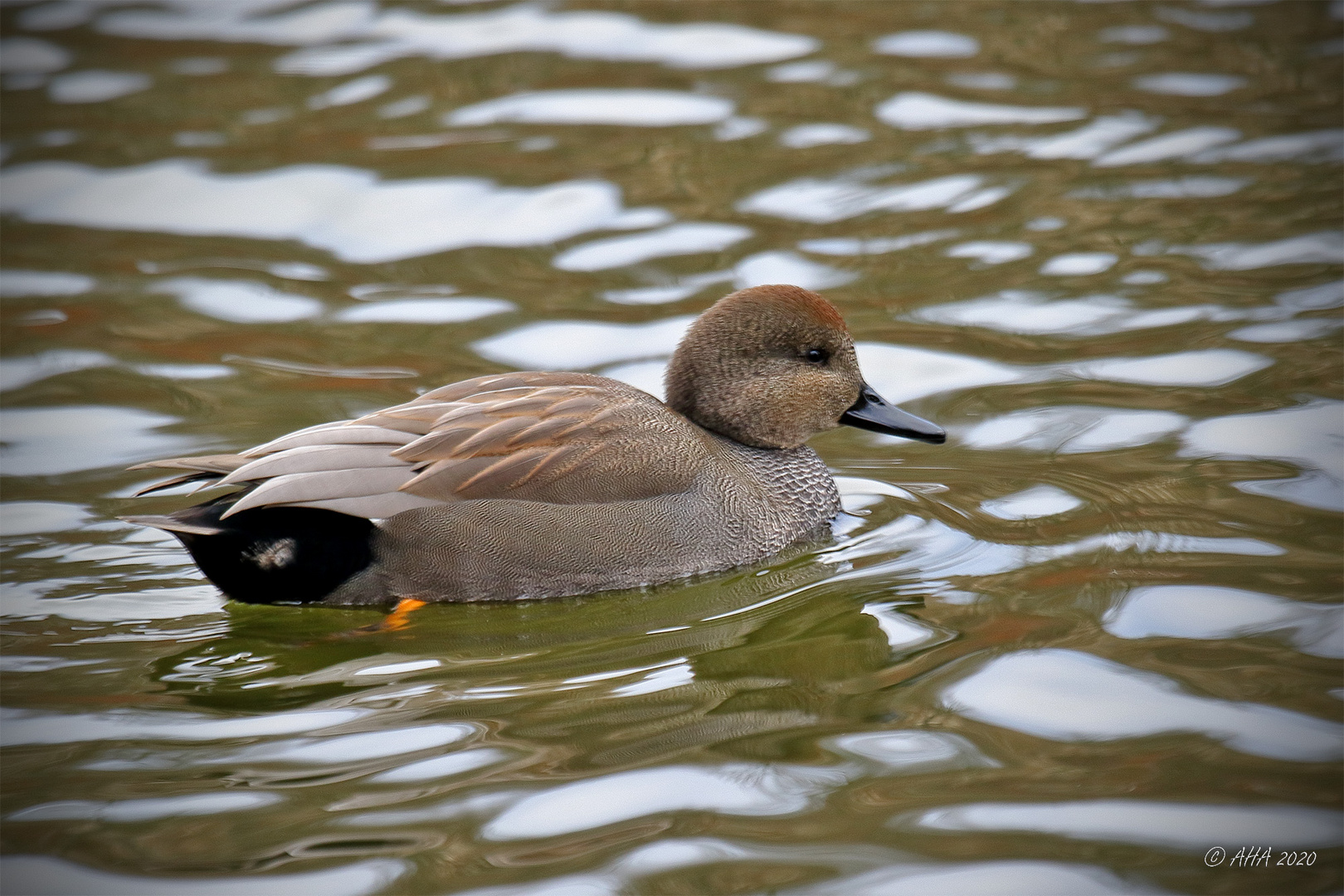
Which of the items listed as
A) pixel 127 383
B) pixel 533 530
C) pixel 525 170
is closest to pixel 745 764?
pixel 533 530

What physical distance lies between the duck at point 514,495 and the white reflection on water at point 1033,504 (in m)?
0.34

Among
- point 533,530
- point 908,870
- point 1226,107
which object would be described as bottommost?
point 908,870

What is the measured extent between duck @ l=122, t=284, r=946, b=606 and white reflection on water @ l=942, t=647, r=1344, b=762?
1.30 m

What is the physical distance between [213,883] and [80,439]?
11.6 feet

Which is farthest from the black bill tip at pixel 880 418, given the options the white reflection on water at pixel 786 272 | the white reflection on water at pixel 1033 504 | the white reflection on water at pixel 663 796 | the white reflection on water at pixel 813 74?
the white reflection on water at pixel 813 74

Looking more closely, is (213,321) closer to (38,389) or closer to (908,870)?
(38,389)

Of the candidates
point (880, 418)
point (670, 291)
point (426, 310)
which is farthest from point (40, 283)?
point (880, 418)

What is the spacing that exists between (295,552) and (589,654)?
1.07 m

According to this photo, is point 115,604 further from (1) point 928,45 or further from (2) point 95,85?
(1) point 928,45

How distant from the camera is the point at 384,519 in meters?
4.88

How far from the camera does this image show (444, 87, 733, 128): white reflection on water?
9680mm

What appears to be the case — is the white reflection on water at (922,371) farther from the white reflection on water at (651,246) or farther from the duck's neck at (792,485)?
the white reflection on water at (651,246)

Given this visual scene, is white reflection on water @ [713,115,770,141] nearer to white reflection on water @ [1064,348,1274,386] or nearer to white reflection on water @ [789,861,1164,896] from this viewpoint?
white reflection on water @ [1064,348,1274,386]

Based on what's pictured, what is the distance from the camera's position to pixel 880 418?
5.76 metres
